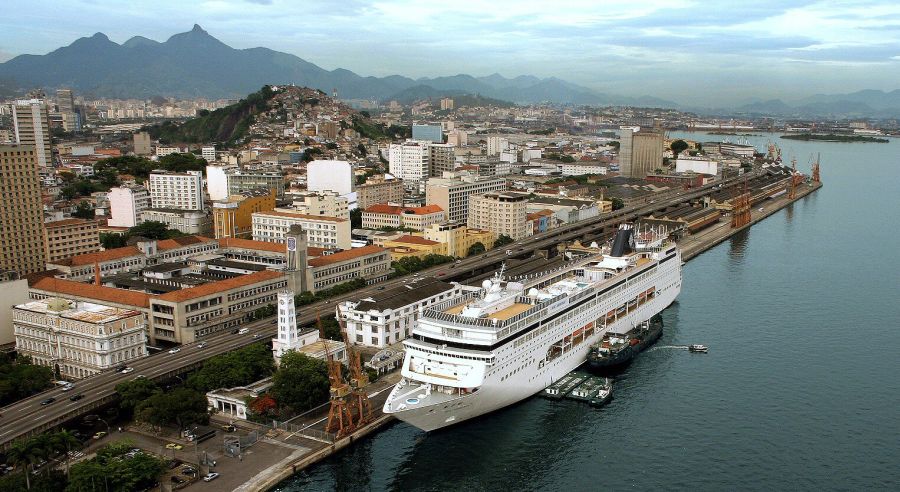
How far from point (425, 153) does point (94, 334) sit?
1940 inches

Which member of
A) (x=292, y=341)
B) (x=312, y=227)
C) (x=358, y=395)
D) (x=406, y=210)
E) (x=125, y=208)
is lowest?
(x=358, y=395)

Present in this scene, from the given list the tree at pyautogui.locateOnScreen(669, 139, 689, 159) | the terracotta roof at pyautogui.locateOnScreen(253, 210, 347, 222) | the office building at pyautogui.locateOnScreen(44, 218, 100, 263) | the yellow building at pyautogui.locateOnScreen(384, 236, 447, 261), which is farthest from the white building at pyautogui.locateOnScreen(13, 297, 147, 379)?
the tree at pyautogui.locateOnScreen(669, 139, 689, 159)

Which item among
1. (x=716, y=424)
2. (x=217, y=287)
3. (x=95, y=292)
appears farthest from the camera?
(x=95, y=292)

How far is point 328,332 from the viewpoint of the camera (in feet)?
86.9

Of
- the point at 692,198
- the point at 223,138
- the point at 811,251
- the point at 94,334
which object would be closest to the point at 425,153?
the point at 692,198

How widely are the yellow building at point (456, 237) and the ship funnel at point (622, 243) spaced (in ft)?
40.5

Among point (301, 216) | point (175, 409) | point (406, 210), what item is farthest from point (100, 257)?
point (406, 210)

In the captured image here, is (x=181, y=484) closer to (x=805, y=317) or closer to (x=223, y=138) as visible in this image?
(x=805, y=317)

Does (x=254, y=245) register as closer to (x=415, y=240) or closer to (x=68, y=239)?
(x=415, y=240)

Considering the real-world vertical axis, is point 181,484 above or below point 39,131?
below

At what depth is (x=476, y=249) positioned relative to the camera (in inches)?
1670

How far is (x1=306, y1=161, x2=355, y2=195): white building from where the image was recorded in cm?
5503

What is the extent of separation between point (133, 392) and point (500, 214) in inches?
1163

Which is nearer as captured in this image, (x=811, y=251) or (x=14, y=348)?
(x=14, y=348)
